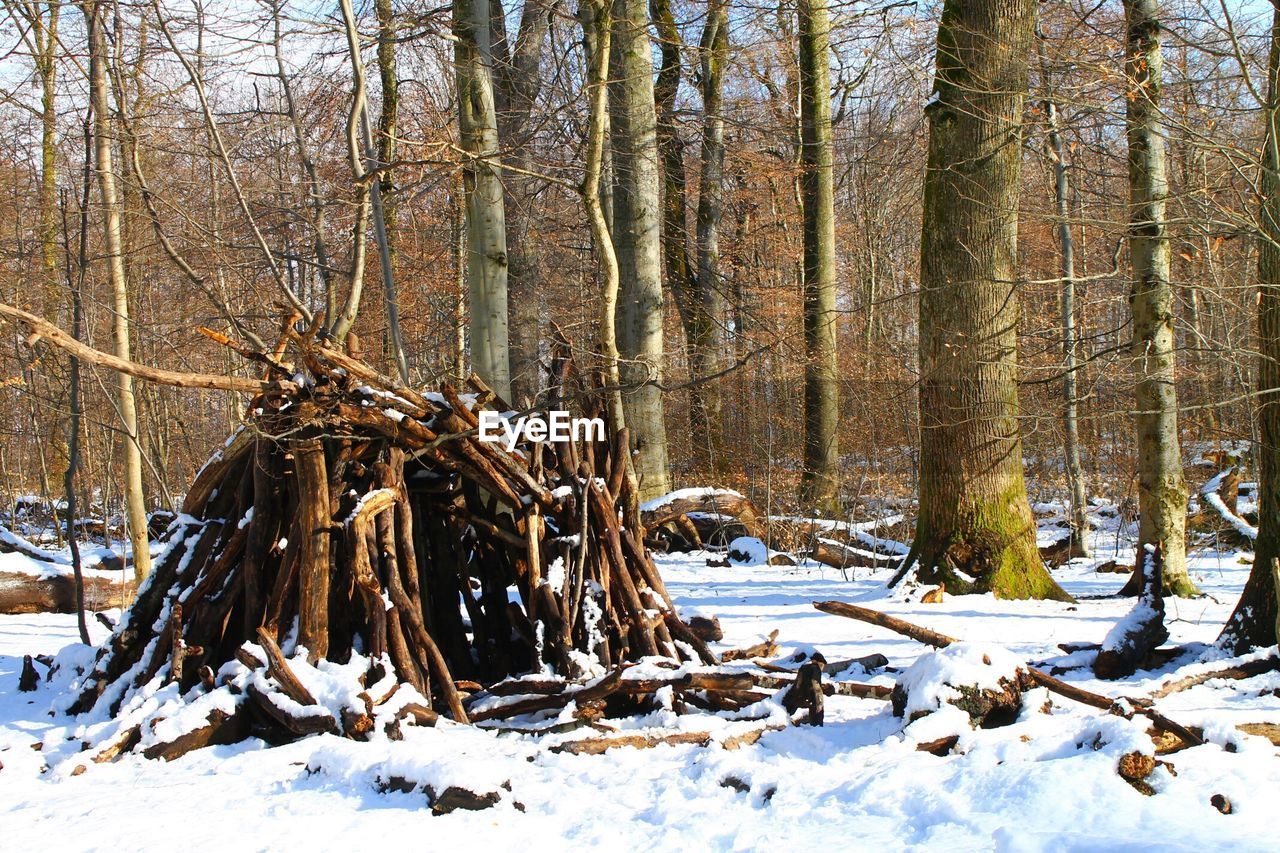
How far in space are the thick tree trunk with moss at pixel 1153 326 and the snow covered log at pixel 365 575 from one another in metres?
4.26

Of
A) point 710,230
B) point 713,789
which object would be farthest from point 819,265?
point 713,789

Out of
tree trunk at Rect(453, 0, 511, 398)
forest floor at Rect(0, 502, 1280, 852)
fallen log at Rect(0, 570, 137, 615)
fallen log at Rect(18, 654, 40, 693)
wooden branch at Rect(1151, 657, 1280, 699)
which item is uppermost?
tree trunk at Rect(453, 0, 511, 398)

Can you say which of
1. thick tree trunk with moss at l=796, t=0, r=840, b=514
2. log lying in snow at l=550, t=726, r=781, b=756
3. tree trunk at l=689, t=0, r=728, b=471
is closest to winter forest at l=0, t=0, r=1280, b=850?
log lying in snow at l=550, t=726, r=781, b=756

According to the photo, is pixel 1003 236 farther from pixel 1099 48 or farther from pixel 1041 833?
pixel 1041 833

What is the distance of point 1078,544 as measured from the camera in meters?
10.5

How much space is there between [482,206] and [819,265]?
7.13 m

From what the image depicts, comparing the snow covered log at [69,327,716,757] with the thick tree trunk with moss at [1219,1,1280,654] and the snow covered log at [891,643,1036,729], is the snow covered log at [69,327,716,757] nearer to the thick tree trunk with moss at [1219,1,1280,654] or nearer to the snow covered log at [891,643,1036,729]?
the snow covered log at [891,643,1036,729]

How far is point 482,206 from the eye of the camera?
318 inches

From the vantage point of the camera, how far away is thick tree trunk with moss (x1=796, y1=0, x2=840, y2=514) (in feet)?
44.5

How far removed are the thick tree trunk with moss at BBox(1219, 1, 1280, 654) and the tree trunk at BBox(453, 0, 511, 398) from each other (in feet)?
17.1

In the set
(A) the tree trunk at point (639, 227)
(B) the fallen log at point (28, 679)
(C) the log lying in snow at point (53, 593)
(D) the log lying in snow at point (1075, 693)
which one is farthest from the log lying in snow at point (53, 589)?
(D) the log lying in snow at point (1075, 693)

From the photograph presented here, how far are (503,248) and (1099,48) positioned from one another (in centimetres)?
541

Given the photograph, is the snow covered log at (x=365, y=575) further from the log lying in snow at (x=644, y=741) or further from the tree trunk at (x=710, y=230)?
the tree trunk at (x=710, y=230)

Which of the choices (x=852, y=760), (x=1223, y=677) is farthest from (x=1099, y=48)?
(x=852, y=760)
